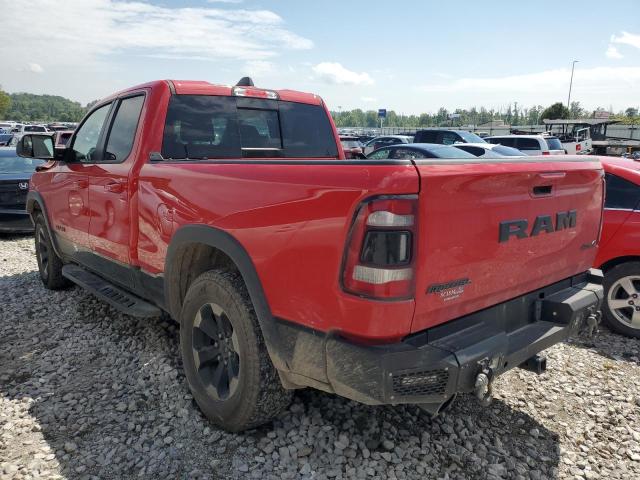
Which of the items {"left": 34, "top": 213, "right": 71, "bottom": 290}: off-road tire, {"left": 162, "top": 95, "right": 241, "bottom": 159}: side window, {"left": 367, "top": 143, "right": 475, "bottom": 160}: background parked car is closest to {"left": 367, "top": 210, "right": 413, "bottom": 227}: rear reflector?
{"left": 162, "top": 95, "right": 241, "bottom": 159}: side window

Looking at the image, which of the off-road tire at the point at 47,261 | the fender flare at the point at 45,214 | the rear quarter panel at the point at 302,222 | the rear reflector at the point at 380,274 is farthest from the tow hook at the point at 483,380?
the off-road tire at the point at 47,261

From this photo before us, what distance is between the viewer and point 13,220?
27.7 ft

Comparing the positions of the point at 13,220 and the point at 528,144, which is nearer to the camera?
the point at 13,220

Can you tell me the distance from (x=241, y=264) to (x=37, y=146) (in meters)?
3.26

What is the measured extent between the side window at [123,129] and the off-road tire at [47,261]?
1.86m

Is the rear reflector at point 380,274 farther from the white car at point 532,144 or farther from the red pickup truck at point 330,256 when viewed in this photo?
the white car at point 532,144

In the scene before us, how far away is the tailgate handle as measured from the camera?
2436mm

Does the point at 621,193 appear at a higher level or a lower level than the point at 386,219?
lower

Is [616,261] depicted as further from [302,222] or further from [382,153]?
[382,153]

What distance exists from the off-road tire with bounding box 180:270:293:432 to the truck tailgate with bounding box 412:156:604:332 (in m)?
0.88

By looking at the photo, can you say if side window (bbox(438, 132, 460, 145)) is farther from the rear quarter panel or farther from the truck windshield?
the rear quarter panel

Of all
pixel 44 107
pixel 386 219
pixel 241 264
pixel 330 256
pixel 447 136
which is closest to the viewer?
pixel 386 219

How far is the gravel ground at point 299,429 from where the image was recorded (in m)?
2.62

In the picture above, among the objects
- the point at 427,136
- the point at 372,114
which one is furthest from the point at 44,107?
the point at 427,136
